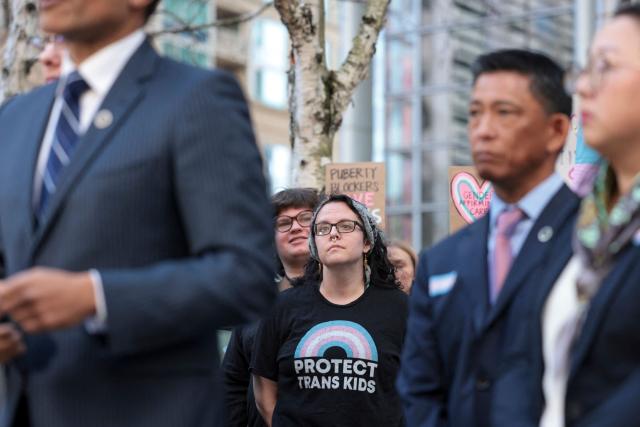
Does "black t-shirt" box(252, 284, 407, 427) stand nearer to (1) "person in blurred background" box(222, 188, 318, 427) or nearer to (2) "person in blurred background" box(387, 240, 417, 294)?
(1) "person in blurred background" box(222, 188, 318, 427)

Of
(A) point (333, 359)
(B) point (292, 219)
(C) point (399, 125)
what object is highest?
(C) point (399, 125)


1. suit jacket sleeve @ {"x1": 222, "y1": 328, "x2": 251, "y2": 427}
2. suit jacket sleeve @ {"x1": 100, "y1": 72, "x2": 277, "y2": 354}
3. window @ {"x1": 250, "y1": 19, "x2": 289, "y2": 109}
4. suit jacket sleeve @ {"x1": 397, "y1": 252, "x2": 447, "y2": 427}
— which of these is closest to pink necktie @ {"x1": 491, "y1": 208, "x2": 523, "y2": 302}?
suit jacket sleeve @ {"x1": 397, "y1": 252, "x2": 447, "y2": 427}

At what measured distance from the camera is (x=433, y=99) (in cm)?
3269

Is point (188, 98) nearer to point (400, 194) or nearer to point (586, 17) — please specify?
point (586, 17)

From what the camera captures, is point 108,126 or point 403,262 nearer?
point 108,126

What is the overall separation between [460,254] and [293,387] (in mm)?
3034

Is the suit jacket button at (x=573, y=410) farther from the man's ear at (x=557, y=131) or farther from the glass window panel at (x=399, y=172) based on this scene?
the glass window panel at (x=399, y=172)

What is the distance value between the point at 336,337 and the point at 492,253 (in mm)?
2948

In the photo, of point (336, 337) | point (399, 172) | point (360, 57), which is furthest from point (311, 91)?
point (399, 172)

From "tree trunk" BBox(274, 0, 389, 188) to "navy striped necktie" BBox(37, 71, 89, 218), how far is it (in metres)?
6.52

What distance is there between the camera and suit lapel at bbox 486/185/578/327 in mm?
3367

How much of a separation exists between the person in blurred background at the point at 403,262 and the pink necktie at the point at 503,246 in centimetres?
459

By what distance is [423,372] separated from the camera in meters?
3.62

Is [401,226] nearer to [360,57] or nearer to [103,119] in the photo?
[360,57]
